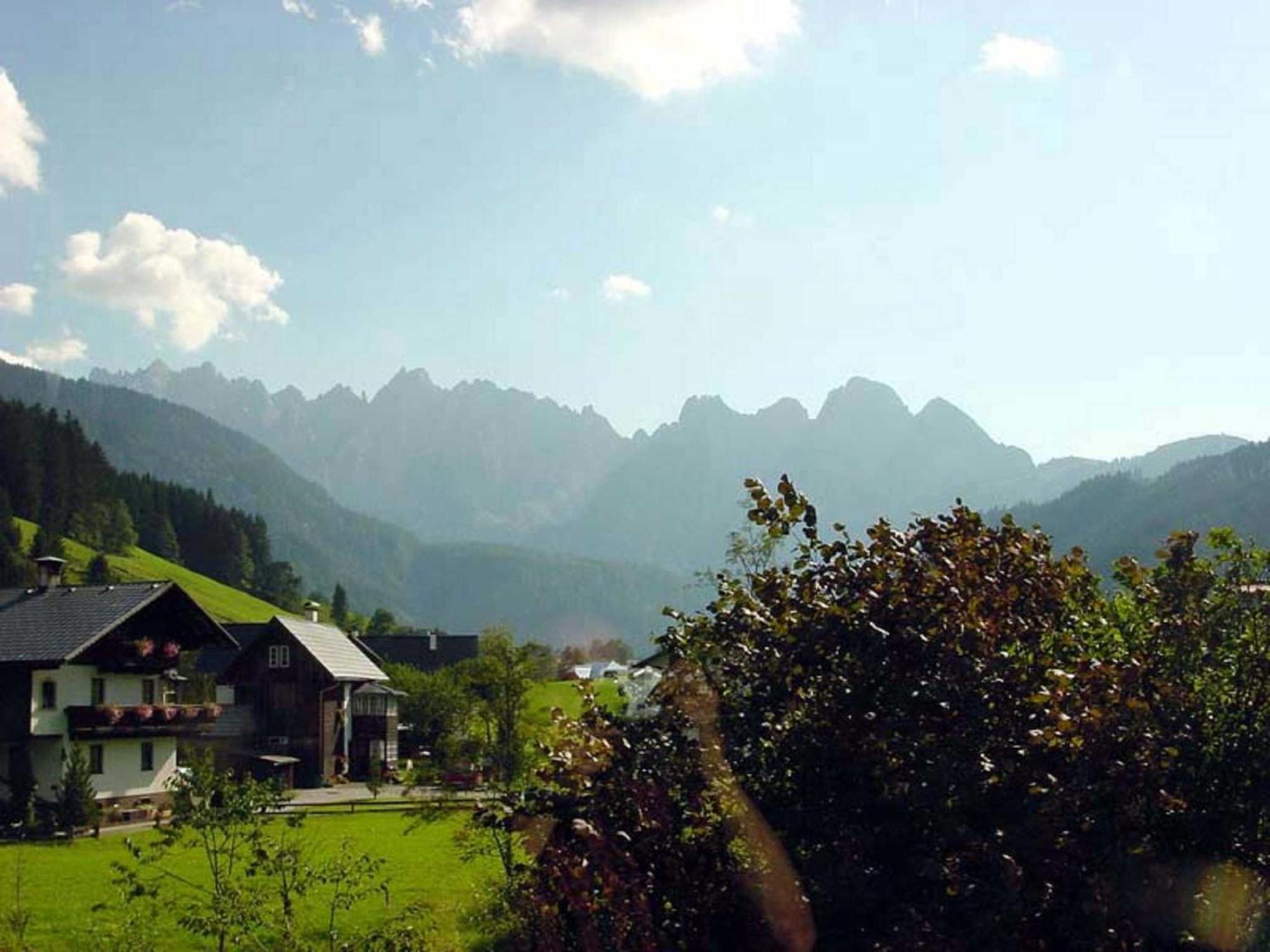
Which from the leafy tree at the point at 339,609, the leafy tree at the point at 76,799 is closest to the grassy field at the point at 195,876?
the leafy tree at the point at 76,799

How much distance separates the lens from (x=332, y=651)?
67812mm

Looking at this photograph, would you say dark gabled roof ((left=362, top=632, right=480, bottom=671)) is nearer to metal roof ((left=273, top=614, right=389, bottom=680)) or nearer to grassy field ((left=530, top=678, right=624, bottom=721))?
grassy field ((left=530, top=678, right=624, bottom=721))

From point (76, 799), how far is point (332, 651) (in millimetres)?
28656

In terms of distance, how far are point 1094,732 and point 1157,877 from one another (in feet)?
3.18

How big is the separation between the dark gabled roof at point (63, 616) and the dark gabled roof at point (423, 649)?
55759 millimetres

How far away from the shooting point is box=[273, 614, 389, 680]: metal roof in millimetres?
65000

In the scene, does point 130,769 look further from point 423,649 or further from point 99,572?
point 99,572

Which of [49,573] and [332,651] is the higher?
[49,573]

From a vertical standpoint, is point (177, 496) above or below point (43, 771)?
above

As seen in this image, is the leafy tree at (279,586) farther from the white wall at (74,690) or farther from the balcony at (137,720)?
the white wall at (74,690)

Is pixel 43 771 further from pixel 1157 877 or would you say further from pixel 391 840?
pixel 1157 877

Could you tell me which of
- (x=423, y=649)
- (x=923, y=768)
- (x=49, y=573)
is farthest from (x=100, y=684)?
(x=423, y=649)

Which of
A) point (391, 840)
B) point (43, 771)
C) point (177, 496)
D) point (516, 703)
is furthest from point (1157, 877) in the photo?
point (177, 496)

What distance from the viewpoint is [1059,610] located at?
6.17m
